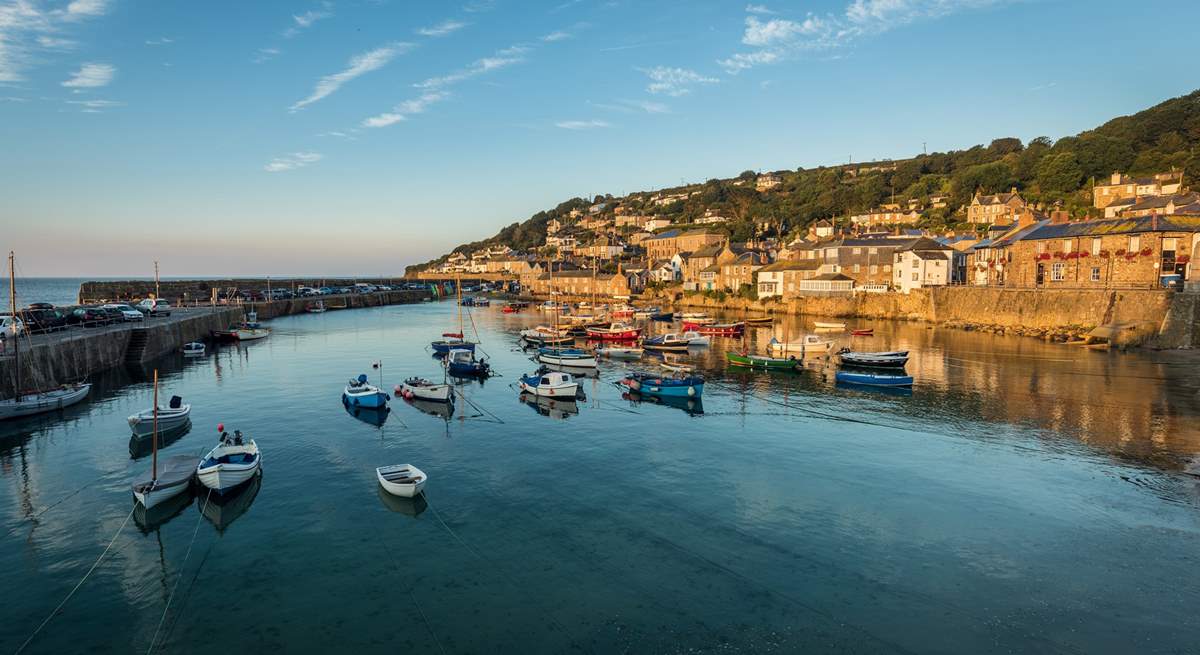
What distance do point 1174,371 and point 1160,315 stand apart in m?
15.6

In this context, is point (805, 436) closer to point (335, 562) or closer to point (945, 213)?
point (335, 562)

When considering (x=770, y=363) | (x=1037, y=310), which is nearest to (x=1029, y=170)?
(x=1037, y=310)

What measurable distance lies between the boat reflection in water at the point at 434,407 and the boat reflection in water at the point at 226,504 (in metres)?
11.9

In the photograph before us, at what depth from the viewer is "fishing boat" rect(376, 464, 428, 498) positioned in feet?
69.5

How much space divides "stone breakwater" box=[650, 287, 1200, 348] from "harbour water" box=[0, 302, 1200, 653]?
24964mm

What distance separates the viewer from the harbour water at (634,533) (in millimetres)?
14141

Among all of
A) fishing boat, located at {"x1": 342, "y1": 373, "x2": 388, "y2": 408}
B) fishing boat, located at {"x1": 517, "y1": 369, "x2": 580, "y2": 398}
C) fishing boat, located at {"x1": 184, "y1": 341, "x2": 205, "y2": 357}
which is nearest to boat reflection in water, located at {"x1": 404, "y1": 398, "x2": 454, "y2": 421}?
fishing boat, located at {"x1": 342, "y1": 373, "x2": 388, "y2": 408}

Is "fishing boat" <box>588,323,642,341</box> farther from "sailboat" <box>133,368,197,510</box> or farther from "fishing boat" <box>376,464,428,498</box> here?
"sailboat" <box>133,368,197,510</box>

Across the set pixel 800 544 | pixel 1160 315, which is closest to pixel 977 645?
pixel 800 544

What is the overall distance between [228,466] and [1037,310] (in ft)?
244

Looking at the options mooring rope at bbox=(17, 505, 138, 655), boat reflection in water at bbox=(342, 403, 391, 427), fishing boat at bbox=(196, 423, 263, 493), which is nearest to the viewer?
mooring rope at bbox=(17, 505, 138, 655)

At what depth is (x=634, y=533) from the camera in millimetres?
18828

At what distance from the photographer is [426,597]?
15.5 metres

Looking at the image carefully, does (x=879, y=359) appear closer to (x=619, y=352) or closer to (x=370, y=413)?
(x=619, y=352)
